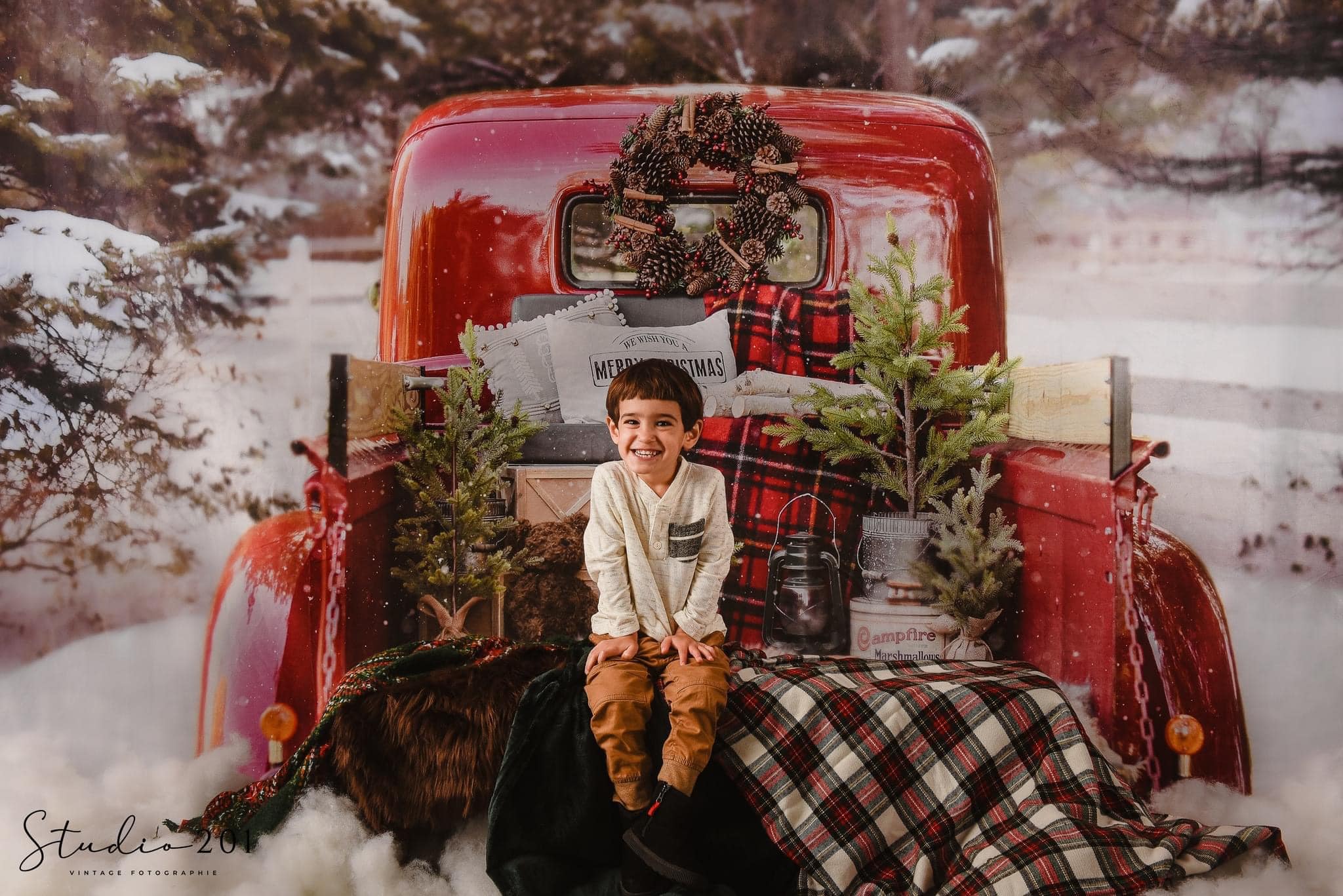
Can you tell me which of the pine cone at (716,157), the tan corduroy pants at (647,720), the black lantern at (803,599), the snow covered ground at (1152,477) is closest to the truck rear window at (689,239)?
the pine cone at (716,157)

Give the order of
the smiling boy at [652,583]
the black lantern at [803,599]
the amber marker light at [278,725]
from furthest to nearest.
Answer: the black lantern at [803,599] → the amber marker light at [278,725] → the smiling boy at [652,583]

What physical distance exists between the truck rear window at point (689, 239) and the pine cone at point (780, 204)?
0.11 meters

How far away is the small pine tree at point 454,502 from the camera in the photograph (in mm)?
2920

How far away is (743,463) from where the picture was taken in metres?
2.95

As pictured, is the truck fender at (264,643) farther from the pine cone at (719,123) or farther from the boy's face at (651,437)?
the pine cone at (719,123)

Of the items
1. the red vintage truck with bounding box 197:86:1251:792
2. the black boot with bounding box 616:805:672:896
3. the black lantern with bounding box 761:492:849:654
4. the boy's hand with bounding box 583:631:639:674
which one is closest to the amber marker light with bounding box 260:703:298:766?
the red vintage truck with bounding box 197:86:1251:792

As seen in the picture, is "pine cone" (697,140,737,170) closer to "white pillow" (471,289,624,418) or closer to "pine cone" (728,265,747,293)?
"pine cone" (728,265,747,293)

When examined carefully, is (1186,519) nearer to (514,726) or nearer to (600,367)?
(600,367)

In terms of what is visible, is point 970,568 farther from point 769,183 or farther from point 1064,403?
point 769,183

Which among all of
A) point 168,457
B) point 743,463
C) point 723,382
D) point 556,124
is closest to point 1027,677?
point 743,463

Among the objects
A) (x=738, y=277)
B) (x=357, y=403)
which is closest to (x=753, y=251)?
(x=738, y=277)

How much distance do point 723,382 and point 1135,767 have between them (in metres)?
1.62

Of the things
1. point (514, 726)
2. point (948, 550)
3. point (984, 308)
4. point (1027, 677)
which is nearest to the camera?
point (514, 726)

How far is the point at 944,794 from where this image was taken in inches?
89.0
